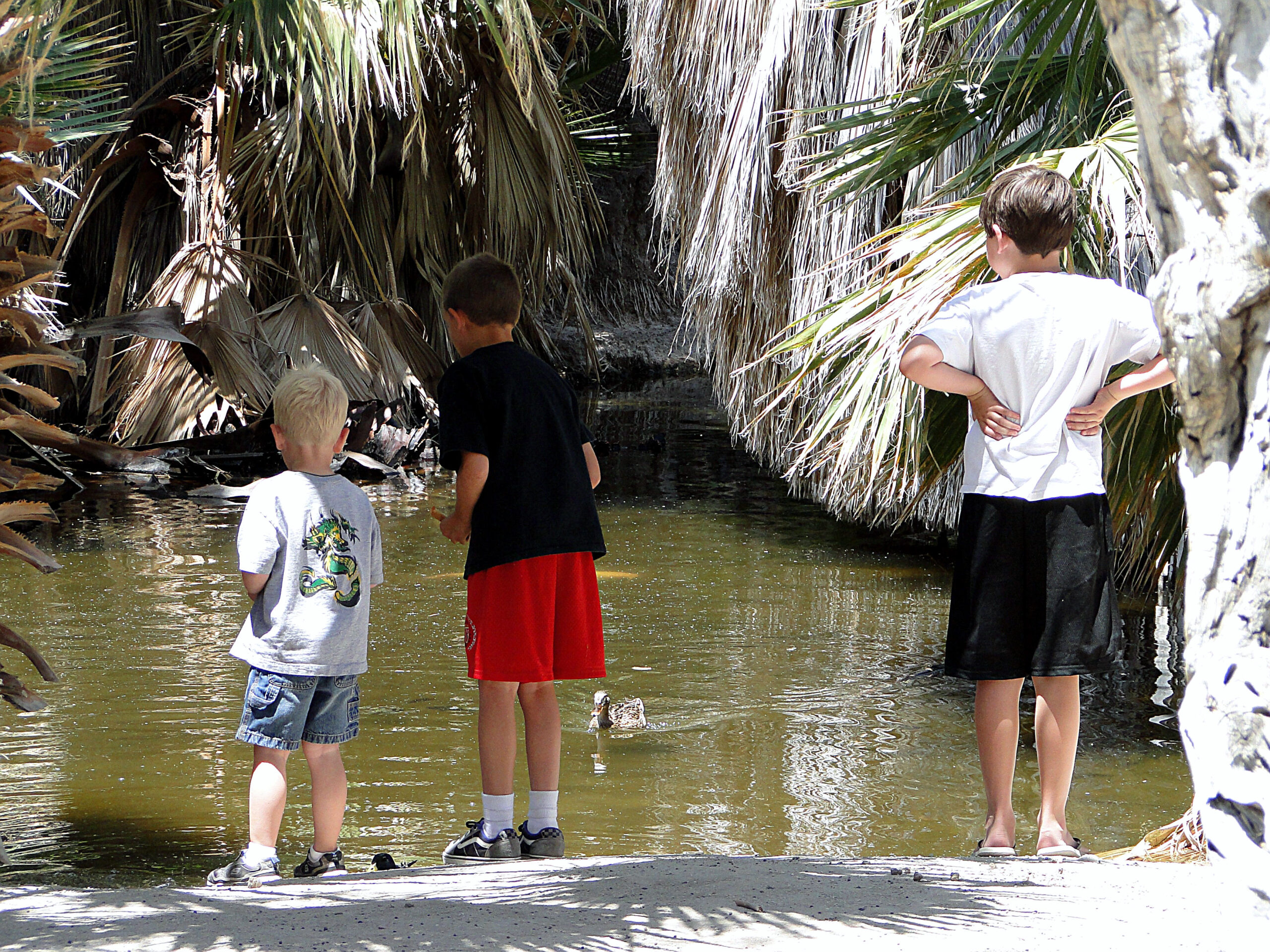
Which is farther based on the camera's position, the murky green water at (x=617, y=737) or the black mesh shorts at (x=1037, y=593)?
the murky green water at (x=617, y=737)

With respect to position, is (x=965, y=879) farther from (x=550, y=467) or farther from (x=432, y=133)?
(x=432, y=133)

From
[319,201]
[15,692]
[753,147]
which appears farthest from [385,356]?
[15,692]

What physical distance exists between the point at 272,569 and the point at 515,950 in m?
1.06

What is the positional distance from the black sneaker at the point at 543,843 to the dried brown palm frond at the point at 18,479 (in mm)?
1243

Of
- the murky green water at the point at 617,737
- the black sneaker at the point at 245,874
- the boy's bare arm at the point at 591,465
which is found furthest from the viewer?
the murky green water at the point at 617,737

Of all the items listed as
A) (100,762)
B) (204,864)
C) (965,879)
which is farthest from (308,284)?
(965,879)

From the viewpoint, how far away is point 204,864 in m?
2.95

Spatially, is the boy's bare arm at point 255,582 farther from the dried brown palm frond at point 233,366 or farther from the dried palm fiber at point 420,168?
the dried palm fiber at point 420,168

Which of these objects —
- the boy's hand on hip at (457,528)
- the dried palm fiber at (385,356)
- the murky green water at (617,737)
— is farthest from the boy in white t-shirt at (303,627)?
the dried palm fiber at (385,356)

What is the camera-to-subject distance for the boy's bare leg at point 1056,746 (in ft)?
8.73

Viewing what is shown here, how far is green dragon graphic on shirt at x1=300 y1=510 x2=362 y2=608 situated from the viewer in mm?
2652

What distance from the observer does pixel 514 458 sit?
9.28 ft

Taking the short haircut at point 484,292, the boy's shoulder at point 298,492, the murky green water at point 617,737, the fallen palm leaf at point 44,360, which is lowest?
the murky green water at point 617,737

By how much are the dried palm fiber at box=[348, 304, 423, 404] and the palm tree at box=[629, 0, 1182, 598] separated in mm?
2771
